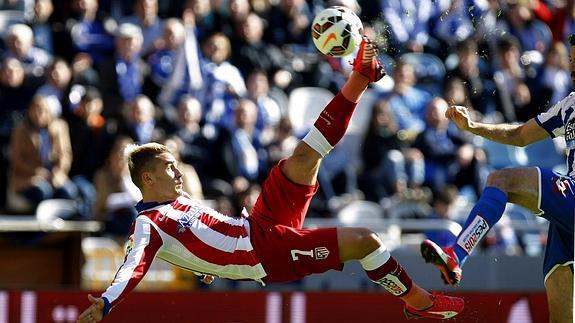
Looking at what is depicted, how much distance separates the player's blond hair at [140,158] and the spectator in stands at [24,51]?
4.31 m

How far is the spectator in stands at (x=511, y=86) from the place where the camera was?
12.7 metres

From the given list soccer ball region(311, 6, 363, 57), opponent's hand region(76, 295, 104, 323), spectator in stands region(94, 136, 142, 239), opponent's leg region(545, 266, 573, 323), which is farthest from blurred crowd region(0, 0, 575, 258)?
opponent's hand region(76, 295, 104, 323)

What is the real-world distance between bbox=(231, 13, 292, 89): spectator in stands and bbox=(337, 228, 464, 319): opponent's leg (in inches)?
209

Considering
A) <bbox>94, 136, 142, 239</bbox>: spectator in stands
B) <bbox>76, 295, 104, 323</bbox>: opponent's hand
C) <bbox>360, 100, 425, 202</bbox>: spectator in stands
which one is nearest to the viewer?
<bbox>76, 295, 104, 323</bbox>: opponent's hand

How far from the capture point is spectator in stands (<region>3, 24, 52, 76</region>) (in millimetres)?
11961

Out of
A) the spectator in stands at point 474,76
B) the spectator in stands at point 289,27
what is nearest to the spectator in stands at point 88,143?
the spectator in stands at point 289,27

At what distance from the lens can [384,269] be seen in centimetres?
762

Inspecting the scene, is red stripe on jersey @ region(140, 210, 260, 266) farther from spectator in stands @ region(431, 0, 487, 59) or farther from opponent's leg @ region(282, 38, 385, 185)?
spectator in stands @ region(431, 0, 487, 59)

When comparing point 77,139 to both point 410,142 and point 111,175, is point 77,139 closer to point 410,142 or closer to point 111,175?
point 111,175

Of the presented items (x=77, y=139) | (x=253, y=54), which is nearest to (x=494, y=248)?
(x=253, y=54)

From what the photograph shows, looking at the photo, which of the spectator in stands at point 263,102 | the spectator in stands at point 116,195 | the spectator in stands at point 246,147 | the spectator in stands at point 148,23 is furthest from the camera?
the spectator in stands at point 148,23

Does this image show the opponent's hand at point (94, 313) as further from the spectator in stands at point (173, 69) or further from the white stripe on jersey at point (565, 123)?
the spectator in stands at point (173, 69)

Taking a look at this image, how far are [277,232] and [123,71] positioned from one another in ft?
15.9

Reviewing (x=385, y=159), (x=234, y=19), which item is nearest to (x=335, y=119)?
(x=385, y=159)
